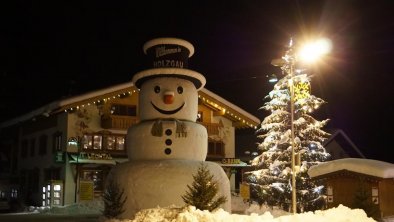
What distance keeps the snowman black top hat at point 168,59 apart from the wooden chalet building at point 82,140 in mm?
13359

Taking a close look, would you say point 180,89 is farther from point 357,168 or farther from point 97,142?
point 97,142

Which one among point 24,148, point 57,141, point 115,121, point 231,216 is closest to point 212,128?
point 115,121

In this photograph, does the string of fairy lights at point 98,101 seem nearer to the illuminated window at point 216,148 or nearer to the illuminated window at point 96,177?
the illuminated window at point 96,177

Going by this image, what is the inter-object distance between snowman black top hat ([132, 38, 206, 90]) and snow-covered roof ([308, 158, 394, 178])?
6.91 metres

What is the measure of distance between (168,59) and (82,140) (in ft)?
50.8

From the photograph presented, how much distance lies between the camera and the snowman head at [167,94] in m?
18.9

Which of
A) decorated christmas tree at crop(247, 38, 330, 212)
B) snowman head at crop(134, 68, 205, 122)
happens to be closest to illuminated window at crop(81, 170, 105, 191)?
decorated christmas tree at crop(247, 38, 330, 212)

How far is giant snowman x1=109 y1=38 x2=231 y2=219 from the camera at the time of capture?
1755 cm

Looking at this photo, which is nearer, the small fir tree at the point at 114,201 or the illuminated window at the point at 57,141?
the small fir tree at the point at 114,201

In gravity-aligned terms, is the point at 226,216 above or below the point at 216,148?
below

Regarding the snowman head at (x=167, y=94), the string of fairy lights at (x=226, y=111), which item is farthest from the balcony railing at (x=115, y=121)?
the snowman head at (x=167, y=94)

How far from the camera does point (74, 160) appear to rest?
31250mm

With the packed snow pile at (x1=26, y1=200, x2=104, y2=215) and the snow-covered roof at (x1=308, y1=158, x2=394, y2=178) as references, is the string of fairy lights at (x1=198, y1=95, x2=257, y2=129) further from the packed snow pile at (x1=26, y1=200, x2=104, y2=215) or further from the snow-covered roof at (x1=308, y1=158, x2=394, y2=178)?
the snow-covered roof at (x1=308, y1=158, x2=394, y2=178)

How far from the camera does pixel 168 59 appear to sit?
63.0 feet
